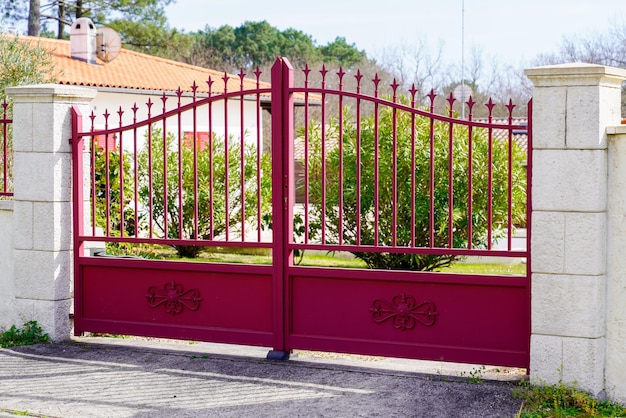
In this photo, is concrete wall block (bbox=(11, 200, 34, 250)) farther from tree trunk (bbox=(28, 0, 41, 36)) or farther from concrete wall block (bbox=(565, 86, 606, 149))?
tree trunk (bbox=(28, 0, 41, 36))

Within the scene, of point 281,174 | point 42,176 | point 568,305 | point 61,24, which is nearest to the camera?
point 568,305

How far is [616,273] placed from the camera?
6070mm

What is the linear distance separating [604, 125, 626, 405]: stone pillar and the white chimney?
21.4 metres

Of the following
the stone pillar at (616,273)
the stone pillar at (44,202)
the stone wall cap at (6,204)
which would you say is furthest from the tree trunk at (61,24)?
the stone pillar at (616,273)

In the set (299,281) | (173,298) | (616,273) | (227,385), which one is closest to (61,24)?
(173,298)

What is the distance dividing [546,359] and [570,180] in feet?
4.00

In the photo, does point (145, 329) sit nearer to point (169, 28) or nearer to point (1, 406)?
point (1, 406)

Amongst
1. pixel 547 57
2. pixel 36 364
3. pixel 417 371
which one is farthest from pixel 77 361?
pixel 547 57

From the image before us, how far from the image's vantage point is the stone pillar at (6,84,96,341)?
7.88 m

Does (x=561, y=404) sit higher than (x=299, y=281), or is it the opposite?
(x=299, y=281)

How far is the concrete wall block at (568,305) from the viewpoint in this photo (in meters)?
6.05

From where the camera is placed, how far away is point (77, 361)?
738 cm

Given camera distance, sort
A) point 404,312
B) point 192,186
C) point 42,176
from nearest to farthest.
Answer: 1. point 404,312
2. point 42,176
3. point 192,186

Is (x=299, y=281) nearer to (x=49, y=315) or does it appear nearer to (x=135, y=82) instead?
(x=49, y=315)
